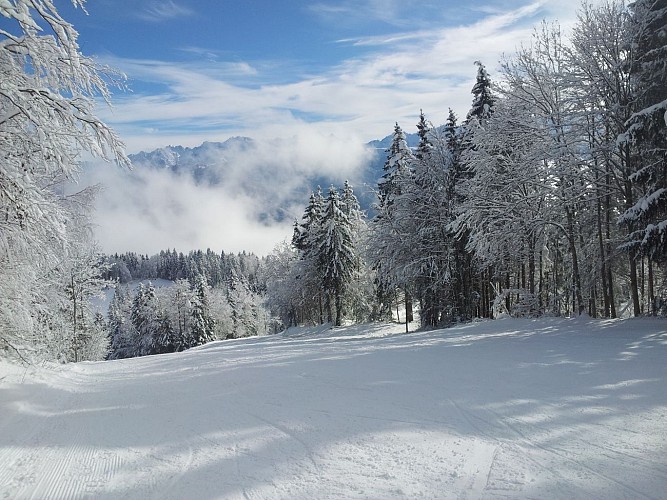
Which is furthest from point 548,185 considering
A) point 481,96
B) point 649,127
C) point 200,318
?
point 200,318

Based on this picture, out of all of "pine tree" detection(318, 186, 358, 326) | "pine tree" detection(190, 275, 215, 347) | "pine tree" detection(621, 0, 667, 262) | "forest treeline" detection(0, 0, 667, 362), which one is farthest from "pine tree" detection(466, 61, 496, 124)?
"pine tree" detection(190, 275, 215, 347)

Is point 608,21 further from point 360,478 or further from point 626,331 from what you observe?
point 360,478

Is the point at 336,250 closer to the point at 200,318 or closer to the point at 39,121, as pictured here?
the point at 39,121

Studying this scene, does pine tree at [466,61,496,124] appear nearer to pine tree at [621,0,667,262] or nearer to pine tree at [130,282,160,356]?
pine tree at [621,0,667,262]

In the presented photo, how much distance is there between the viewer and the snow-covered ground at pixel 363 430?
407 centimetres

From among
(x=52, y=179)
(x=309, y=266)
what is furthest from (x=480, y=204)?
(x=309, y=266)

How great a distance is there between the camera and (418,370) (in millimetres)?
8734

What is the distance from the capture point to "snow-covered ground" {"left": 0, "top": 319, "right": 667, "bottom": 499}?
407 cm

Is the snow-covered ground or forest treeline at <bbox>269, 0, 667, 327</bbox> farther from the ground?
forest treeline at <bbox>269, 0, 667, 327</bbox>

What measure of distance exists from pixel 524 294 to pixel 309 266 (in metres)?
22.6

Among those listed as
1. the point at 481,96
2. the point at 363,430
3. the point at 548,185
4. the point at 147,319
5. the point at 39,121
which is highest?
the point at 481,96

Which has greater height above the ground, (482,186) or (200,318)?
(482,186)

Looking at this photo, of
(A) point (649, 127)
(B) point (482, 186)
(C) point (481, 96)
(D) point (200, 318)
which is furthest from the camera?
(D) point (200, 318)

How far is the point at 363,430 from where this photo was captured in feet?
17.7
